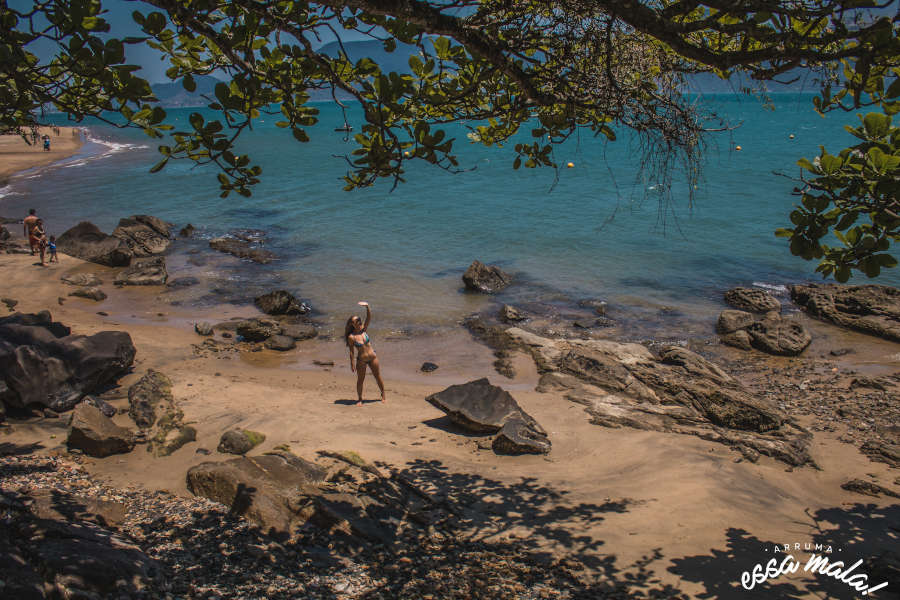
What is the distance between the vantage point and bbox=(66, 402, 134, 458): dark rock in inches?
289

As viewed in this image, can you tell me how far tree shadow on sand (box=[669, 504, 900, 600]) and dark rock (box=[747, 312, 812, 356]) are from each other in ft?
25.3

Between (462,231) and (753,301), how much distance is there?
49.3ft

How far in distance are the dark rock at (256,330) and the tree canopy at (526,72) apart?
9.86m

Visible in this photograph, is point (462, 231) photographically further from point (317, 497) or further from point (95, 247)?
point (317, 497)

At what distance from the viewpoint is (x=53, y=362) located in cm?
903

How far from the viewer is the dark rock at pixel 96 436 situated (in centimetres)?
735

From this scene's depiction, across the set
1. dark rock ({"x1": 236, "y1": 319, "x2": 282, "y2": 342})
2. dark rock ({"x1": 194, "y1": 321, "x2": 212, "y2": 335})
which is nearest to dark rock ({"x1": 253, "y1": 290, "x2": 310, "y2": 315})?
dark rock ({"x1": 236, "y1": 319, "x2": 282, "y2": 342})

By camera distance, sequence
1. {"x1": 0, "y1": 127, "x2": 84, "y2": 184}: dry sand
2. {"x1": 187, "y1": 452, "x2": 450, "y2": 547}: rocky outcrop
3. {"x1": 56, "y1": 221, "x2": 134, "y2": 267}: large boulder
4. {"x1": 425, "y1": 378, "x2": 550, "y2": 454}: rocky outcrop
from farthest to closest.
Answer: {"x1": 0, "y1": 127, "x2": 84, "y2": 184}: dry sand, {"x1": 56, "y1": 221, "x2": 134, "y2": 267}: large boulder, {"x1": 425, "y1": 378, "x2": 550, "y2": 454}: rocky outcrop, {"x1": 187, "y1": 452, "x2": 450, "y2": 547}: rocky outcrop

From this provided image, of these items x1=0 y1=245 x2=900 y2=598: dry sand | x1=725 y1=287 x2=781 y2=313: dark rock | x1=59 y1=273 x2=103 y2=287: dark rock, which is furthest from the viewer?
x1=59 y1=273 x2=103 y2=287: dark rock

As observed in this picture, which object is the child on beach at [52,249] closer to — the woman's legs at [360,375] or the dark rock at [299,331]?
the dark rock at [299,331]

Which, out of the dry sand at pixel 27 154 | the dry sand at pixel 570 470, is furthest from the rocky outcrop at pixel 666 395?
the dry sand at pixel 27 154

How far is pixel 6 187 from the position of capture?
40750 mm

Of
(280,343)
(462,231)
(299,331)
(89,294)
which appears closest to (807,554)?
(280,343)

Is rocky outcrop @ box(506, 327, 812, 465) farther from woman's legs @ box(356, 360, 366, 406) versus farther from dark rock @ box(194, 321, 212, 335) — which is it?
dark rock @ box(194, 321, 212, 335)
